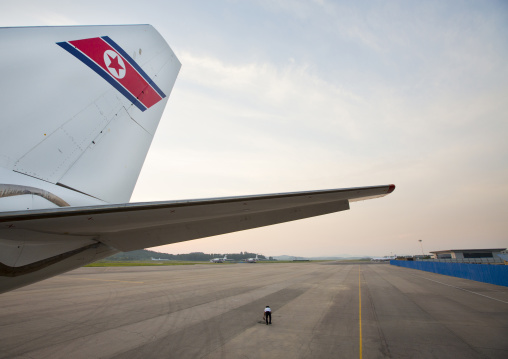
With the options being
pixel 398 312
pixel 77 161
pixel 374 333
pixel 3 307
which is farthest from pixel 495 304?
pixel 3 307

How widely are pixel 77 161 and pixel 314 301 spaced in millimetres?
14370

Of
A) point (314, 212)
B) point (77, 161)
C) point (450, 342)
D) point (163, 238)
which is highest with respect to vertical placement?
point (77, 161)

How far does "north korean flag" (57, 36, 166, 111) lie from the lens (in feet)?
14.2

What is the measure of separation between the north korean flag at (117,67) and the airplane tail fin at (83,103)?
2cm

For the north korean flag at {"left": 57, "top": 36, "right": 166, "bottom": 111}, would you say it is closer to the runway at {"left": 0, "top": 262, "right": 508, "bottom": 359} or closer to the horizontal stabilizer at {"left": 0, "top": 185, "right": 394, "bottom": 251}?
the horizontal stabilizer at {"left": 0, "top": 185, "right": 394, "bottom": 251}

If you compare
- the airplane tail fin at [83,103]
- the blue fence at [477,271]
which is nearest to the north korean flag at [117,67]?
the airplane tail fin at [83,103]

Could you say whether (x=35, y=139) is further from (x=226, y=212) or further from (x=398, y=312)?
(x=398, y=312)

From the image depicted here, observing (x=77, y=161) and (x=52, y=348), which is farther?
(x=52, y=348)

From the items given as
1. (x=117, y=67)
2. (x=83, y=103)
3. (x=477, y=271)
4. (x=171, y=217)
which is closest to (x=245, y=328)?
(x=171, y=217)

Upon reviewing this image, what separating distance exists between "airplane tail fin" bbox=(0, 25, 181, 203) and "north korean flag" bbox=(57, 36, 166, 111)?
0.05 feet

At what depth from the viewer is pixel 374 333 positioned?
355 inches

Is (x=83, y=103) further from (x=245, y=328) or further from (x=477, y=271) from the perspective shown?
(x=477, y=271)

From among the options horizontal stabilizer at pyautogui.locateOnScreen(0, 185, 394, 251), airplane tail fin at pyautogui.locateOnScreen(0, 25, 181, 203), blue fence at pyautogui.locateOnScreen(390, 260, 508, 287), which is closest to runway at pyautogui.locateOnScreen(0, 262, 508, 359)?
horizontal stabilizer at pyautogui.locateOnScreen(0, 185, 394, 251)

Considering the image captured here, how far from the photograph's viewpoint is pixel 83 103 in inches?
169
